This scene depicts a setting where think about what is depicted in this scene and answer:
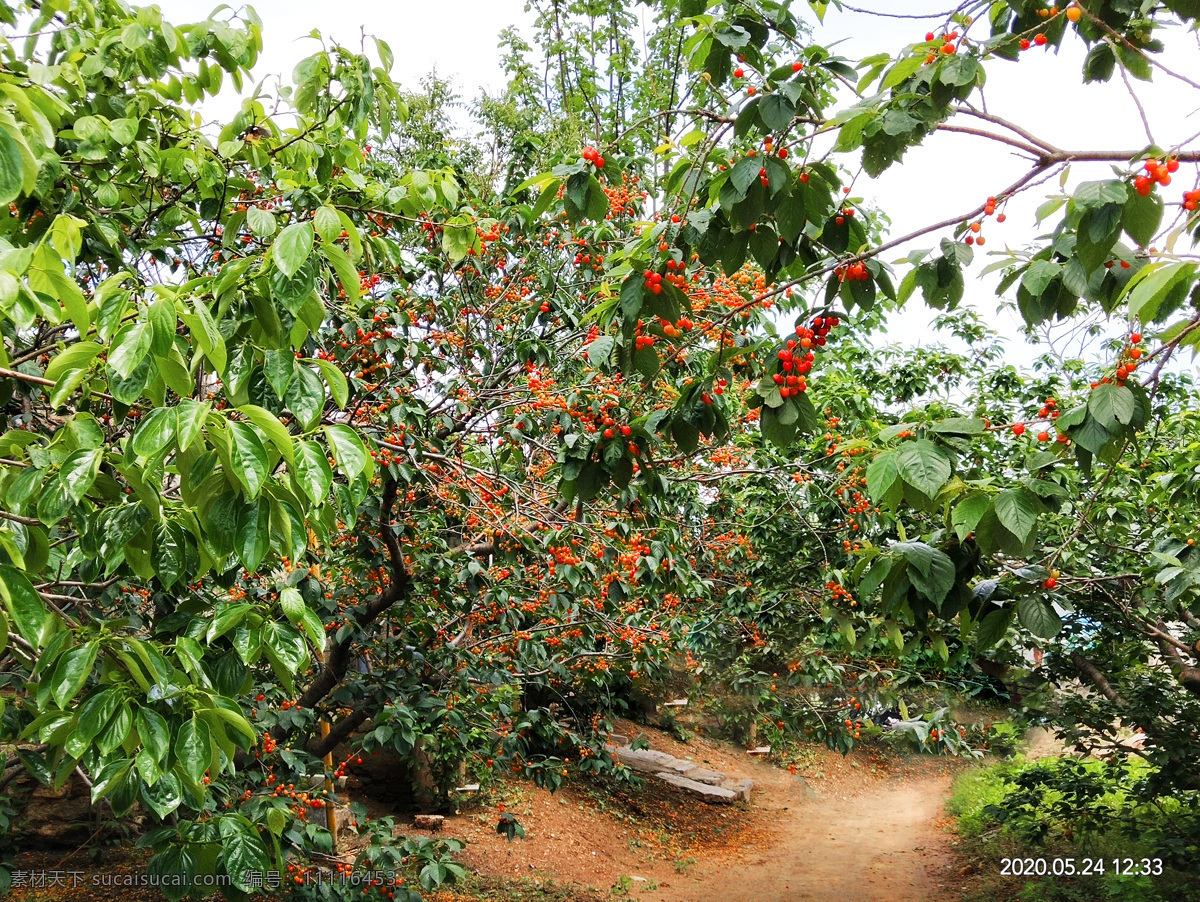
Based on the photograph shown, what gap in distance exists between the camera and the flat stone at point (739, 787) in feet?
31.7

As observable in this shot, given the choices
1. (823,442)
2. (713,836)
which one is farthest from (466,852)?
(823,442)

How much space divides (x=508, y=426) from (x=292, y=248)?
2893mm

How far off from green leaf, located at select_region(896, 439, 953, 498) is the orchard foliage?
0.01 m

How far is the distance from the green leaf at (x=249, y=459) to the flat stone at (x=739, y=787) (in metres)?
9.29

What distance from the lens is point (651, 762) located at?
970 centimetres

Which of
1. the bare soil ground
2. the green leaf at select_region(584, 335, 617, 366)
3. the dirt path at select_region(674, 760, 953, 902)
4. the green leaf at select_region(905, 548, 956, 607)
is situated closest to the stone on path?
the bare soil ground

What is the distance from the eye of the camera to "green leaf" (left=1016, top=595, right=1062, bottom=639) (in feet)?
6.73

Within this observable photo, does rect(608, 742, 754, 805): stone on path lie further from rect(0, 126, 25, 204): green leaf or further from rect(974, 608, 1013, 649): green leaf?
rect(0, 126, 25, 204): green leaf

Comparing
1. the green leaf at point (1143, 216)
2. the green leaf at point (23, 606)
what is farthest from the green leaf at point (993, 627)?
the green leaf at point (23, 606)

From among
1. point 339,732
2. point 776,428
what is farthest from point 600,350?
point 339,732

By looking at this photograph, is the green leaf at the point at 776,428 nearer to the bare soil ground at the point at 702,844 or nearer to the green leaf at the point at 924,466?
the green leaf at the point at 924,466

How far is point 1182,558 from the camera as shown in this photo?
10.3 feet

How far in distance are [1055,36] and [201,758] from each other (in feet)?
8.90

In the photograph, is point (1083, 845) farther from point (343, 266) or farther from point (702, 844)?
point (343, 266)
